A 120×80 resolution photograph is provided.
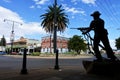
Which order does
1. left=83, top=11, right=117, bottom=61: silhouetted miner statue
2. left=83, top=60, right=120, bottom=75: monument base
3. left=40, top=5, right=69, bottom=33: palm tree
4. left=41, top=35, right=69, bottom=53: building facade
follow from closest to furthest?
left=83, top=60, right=120, bottom=75: monument base < left=83, top=11, right=117, bottom=61: silhouetted miner statue < left=40, top=5, right=69, bottom=33: palm tree < left=41, top=35, right=69, bottom=53: building facade

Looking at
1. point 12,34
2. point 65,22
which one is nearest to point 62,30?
point 65,22

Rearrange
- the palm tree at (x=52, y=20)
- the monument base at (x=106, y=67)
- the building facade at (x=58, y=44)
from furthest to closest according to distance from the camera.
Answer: the building facade at (x=58, y=44)
the palm tree at (x=52, y=20)
the monument base at (x=106, y=67)

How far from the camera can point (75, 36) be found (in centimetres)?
9000

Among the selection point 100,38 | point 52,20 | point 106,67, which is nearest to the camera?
point 106,67

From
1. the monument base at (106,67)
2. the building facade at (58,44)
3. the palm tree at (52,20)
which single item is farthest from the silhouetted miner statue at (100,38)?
the building facade at (58,44)

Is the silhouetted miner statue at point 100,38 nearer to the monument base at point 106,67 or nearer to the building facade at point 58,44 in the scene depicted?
the monument base at point 106,67

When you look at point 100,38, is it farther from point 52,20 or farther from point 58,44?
point 58,44

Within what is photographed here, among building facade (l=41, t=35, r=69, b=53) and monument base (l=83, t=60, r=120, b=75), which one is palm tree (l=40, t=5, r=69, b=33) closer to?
building facade (l=41, t=35, r=69, b=53)

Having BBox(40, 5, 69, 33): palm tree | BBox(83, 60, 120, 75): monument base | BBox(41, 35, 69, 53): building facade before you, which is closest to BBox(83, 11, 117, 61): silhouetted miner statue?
BBox(83, 60, 120, 75): monument base

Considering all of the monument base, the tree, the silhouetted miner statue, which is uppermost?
the tree

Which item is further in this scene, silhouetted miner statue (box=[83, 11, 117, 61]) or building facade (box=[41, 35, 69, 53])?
building facade (box=[41, 35, 69, 53])

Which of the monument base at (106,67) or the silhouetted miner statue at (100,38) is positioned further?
the silhouetted miner statue at (100,38)

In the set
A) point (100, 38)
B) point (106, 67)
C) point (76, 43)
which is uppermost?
point (76, 43)

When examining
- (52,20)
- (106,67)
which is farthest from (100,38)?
(52,20)
